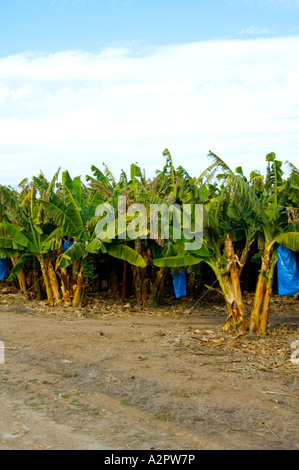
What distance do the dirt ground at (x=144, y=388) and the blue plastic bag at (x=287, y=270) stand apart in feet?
3.12

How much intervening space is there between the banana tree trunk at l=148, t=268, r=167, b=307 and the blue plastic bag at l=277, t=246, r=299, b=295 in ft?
15.2

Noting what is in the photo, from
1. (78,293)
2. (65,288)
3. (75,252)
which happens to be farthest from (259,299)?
(65,288)

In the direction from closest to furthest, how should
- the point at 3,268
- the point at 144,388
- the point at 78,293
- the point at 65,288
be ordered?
1. the point at 144,388
2. the point at 78,293
3. the point at 65,288
4. the point at 3,268

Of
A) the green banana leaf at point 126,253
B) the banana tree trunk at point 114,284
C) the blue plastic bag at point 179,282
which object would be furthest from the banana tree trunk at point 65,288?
the blue plastic bag at point 179,282

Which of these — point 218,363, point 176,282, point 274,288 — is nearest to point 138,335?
point 218,363

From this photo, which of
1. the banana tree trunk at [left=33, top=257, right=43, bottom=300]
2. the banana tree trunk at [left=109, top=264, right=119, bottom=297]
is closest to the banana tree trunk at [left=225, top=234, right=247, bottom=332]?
the banana tree trunk at [left=109, top=264, right=119, bottom=297]

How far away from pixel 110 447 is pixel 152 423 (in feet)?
3.06

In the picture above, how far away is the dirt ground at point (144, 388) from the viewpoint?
564 centimetres

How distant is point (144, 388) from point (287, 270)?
5.16 meters

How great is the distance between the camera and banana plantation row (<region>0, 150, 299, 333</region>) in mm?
10266

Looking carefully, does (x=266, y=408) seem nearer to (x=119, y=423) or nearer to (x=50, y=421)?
(x=119, y=423)

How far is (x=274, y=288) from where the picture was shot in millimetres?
18547

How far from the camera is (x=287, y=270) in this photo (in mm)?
11281

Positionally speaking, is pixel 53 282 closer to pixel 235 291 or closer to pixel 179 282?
pixel 179 282
